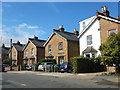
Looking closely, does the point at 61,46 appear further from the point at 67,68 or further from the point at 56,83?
the point at 56,83

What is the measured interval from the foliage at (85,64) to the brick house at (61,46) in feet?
25.2

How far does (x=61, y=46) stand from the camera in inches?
1219

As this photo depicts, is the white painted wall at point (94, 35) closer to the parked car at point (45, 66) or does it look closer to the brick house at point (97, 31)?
the brick house at point (97, 31)

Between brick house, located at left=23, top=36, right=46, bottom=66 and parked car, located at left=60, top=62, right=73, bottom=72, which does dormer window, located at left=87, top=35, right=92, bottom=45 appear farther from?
brick house, located at left=23, top=36, right=46, bottom=66

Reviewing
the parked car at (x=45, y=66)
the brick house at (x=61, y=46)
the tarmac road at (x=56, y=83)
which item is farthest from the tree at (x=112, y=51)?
the brick house at (x=61, y=46)

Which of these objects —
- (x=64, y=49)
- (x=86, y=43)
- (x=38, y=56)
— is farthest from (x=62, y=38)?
(x=38, y=56)

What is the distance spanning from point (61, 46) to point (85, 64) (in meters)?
10.5

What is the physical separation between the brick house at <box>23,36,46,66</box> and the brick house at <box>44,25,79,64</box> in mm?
3990

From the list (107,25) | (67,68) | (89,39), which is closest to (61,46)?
(89,39)

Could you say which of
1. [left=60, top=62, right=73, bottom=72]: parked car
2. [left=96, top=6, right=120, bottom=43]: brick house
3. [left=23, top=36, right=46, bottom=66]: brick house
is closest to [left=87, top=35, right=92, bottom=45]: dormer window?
[left=96, top=6, right=120, bottom=43]: brick house

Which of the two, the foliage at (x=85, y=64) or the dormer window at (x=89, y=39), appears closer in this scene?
the foliage at (x=85, y=64)

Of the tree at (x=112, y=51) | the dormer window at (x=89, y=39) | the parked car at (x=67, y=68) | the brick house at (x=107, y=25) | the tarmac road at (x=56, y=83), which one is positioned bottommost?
the tarmac road at (x=56, y=83)

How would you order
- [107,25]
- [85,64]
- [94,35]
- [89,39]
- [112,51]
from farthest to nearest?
[89,39], [94,35], [107,25], [85,64], [112,51]

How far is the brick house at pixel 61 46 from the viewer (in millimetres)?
29591
